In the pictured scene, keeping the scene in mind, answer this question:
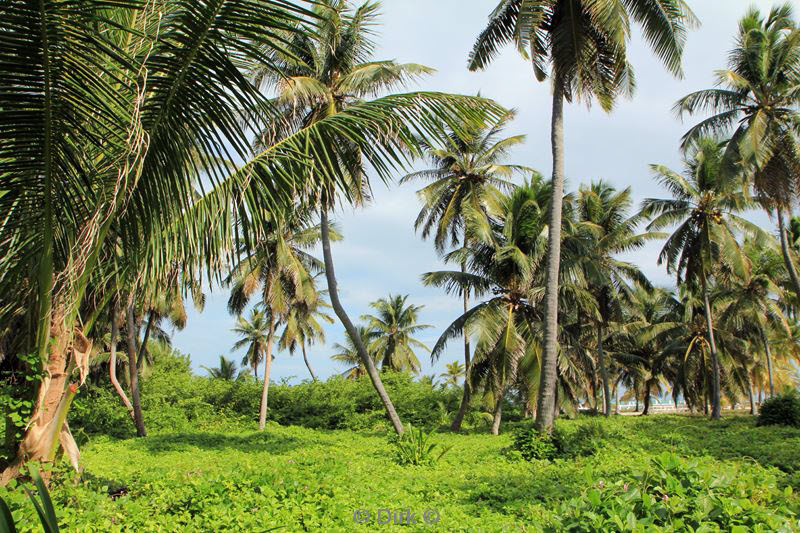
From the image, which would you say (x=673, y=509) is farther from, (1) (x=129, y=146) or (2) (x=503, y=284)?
(2) (x=503, y=284)

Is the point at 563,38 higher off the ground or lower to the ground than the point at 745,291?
higher

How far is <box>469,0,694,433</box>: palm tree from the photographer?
39.6 feet

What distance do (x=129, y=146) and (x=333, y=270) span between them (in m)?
12.6

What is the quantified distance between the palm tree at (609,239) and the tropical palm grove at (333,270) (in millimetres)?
129

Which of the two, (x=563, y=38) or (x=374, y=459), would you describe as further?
(x=563, y=38)

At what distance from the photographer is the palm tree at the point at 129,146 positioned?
2955mm

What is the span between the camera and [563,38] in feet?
41.1

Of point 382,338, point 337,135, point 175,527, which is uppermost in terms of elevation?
point 382,338

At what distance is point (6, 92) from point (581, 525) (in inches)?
145

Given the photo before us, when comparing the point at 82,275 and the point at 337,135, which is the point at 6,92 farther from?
the point at 337,135

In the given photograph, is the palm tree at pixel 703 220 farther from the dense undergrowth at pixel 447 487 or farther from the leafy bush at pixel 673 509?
the leafy bush at pixel 673 509

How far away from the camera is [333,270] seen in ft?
51.6

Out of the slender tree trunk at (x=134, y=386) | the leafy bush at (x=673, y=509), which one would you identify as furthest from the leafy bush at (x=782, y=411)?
the slender tree trunk at (x=134, y=386)

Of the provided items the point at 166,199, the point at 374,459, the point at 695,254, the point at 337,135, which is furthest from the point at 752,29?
the point at 166,199
